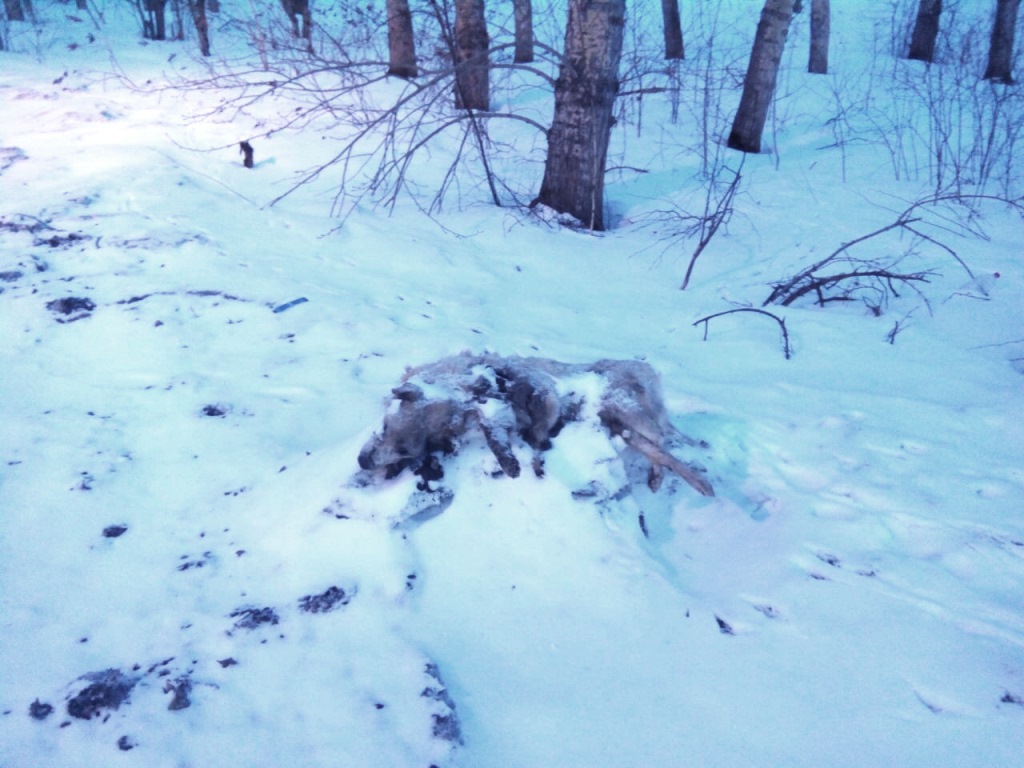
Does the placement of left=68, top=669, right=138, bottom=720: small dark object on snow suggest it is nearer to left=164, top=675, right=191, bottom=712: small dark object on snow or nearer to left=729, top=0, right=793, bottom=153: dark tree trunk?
left=164, top=675, right=191, bottom=712: small dark object on snow

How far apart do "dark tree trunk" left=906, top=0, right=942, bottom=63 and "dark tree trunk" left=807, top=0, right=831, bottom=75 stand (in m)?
1.54

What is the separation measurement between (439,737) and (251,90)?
8454mm

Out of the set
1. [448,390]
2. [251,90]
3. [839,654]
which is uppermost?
[251,90]

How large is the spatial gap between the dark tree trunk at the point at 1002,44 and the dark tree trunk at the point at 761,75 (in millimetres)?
4204

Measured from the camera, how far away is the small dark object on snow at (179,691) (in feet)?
5.14

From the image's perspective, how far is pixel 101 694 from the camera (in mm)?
1600

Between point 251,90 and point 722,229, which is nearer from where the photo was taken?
point 722,229

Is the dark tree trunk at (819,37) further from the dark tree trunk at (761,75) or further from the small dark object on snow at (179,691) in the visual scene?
the small dark object on snow at (179,691)

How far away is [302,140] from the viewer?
22.2 feet

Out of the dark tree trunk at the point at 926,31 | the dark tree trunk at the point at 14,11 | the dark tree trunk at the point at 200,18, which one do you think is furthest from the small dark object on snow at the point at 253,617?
the dark tree trunk at the point at 14,11

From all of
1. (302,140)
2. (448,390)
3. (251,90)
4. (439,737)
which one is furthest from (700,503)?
(251,90)

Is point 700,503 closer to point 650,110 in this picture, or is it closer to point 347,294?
point 347,294

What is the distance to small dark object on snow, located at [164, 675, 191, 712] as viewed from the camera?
1.57 metres

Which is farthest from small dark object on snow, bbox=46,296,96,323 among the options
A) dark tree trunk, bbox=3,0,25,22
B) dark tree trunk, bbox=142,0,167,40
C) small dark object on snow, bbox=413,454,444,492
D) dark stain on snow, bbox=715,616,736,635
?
dark tree trunk, bbox=3,0,25,22
